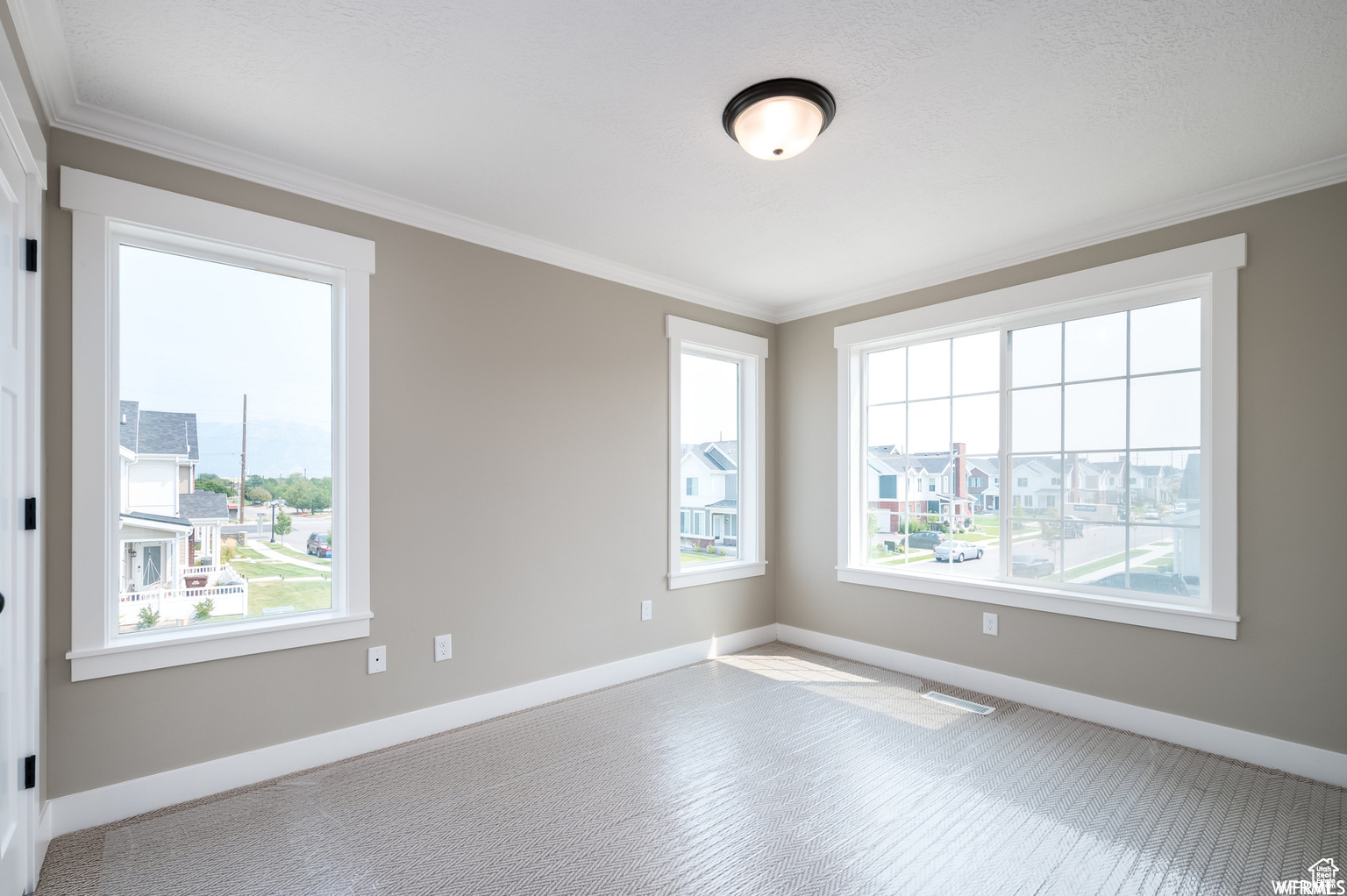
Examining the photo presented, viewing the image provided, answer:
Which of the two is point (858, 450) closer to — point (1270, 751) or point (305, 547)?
Result: point (1270, 751)

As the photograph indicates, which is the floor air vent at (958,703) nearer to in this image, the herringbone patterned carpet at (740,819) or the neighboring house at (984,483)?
the herringbone patterned carpet at (740,819)

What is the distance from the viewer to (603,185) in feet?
9.28

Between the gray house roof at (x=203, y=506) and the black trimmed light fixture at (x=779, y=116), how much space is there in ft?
8.21

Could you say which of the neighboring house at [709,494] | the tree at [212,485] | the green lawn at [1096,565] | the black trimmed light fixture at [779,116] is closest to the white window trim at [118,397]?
the tree at [212,485]

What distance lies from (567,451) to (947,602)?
2475 mm

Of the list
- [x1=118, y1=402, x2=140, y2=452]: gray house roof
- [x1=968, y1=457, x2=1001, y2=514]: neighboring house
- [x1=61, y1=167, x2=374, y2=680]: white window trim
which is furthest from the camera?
[x1=968, y1=457, x2=1001, y2=514]: neighboring house

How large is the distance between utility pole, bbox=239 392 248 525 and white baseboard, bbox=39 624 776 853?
38.3 inches

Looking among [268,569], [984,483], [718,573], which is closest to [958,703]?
[984,483]

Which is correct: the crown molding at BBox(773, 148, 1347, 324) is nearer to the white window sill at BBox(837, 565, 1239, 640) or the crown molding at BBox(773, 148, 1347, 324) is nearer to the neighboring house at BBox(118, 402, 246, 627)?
the white window sill at BBox(837, 565, 1239, 640)

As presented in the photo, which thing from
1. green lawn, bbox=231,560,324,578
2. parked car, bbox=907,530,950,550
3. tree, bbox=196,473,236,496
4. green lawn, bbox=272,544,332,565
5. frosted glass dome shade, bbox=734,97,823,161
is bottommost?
parked car, bbox=907,530,950,550

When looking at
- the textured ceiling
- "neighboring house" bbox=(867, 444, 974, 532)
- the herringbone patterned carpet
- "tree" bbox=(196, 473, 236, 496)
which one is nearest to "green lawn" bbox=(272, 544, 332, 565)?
"tree" bbox=(196, 473, 236, 496)

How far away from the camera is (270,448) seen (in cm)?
274

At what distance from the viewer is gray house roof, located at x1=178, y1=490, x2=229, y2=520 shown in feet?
8.35

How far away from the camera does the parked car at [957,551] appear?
3.85m
